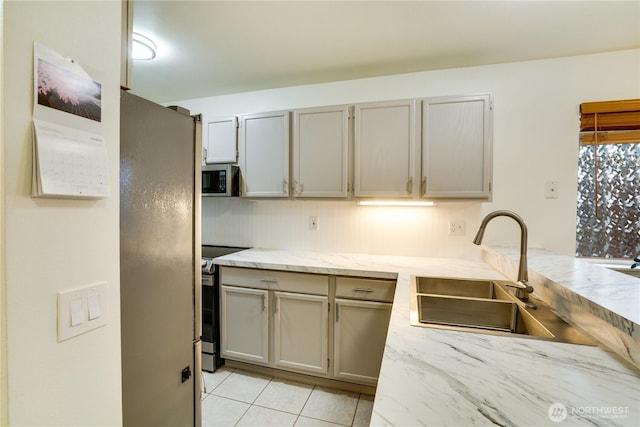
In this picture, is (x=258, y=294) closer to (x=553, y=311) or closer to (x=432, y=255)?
(x=432, y=255)

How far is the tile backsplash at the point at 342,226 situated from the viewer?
89.9 inches

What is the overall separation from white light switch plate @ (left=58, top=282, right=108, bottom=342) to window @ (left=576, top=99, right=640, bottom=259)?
2854 millimetres

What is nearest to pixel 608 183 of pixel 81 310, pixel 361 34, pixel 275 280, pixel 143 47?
pixel 361 34

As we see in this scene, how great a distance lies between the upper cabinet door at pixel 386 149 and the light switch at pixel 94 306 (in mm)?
1700

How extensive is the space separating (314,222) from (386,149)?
92cm

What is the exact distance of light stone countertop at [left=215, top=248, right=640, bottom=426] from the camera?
60cm

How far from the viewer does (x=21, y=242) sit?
1.96 feet

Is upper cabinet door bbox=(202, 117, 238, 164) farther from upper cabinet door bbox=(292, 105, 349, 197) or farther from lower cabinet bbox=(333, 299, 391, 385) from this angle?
lower cabinet bbox=(333, 299, 391, 385)

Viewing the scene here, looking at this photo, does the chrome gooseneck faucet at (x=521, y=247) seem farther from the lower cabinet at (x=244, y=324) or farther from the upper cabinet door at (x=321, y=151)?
the lower cabinet at (x=244, y=324)

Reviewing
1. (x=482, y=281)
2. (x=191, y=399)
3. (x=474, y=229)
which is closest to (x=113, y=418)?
(x=191, y=399)

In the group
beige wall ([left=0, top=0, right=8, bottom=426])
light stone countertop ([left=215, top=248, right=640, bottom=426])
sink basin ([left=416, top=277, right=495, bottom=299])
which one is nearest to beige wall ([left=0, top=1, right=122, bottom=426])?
beige wall ([left=0, top=0, right=8, bottom=426])

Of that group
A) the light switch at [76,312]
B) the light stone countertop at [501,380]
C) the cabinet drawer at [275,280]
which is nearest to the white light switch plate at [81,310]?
the light switch at [76,312]

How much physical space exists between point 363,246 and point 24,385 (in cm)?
213

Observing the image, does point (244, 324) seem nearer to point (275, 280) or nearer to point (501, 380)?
point (275, 280)
